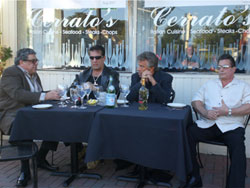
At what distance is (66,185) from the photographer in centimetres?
336

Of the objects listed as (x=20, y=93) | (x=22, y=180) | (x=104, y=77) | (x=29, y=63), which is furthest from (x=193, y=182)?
(x=29, y=63)

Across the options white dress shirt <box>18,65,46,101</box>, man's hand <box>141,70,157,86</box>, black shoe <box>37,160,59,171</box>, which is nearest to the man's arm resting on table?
man's hand <box>141,70,157,86</box>

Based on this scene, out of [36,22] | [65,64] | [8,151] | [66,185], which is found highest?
[36,22]

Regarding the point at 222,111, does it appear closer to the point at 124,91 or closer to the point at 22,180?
the point at 124,91

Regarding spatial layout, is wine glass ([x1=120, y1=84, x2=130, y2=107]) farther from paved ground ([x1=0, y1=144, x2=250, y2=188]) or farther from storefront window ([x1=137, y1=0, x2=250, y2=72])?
storefront window ([x1=137, y1=0, x2=250, y2=72])

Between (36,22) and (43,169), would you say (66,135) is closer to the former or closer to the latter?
(43,169)

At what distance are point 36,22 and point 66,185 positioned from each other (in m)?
3.18

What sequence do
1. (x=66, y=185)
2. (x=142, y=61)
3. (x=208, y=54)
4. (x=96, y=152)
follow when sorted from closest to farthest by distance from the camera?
(x=96, y=152), (x=66, y=185), (x=142, y=61), (x=208, y=54)

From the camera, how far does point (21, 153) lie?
291 centimetres

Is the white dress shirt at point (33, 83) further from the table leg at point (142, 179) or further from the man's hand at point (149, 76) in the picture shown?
the table leg at point (142, 179)

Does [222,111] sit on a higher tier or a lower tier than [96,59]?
lower

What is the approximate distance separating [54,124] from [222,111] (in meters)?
1.86

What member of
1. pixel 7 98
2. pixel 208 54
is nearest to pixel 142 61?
pixel 208 54

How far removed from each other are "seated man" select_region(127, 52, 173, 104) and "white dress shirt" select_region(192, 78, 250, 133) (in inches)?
19.7
